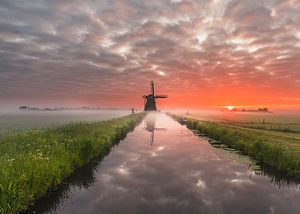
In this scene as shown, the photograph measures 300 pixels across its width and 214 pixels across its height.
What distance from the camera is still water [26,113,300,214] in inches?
466

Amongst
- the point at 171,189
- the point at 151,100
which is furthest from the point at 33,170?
the point at 151,100

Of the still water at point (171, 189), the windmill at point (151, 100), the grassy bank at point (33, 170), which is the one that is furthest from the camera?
the windmill at point (151, 100)

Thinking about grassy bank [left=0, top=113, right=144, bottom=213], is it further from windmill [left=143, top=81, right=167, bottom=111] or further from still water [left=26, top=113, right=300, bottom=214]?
windmill [left=143, top=81, right=167, bottom=111]

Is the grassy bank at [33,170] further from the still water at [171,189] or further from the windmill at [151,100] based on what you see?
the windmill at [151,100]

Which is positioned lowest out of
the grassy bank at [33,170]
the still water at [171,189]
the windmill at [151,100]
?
the still water at [171,189]

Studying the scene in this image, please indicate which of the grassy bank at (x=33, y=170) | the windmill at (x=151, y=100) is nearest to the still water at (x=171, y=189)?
the grassy bank at (x=33, y=170)

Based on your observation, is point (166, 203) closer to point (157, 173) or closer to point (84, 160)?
point (157, 173)

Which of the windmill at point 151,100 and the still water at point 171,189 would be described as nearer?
the still water at point 171,189

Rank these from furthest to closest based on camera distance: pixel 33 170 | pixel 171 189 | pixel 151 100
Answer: pixel 151 100
pixel 171 189
pixel 33 170

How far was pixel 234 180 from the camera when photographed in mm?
16516

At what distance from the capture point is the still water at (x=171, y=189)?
1184 centimetres

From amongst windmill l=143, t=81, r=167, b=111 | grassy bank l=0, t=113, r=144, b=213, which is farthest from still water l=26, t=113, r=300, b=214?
windmill l=143, t=81, r=167, b=111

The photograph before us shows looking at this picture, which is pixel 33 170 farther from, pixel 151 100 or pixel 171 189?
pixel 151 100

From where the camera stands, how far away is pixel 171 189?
14508 mm
